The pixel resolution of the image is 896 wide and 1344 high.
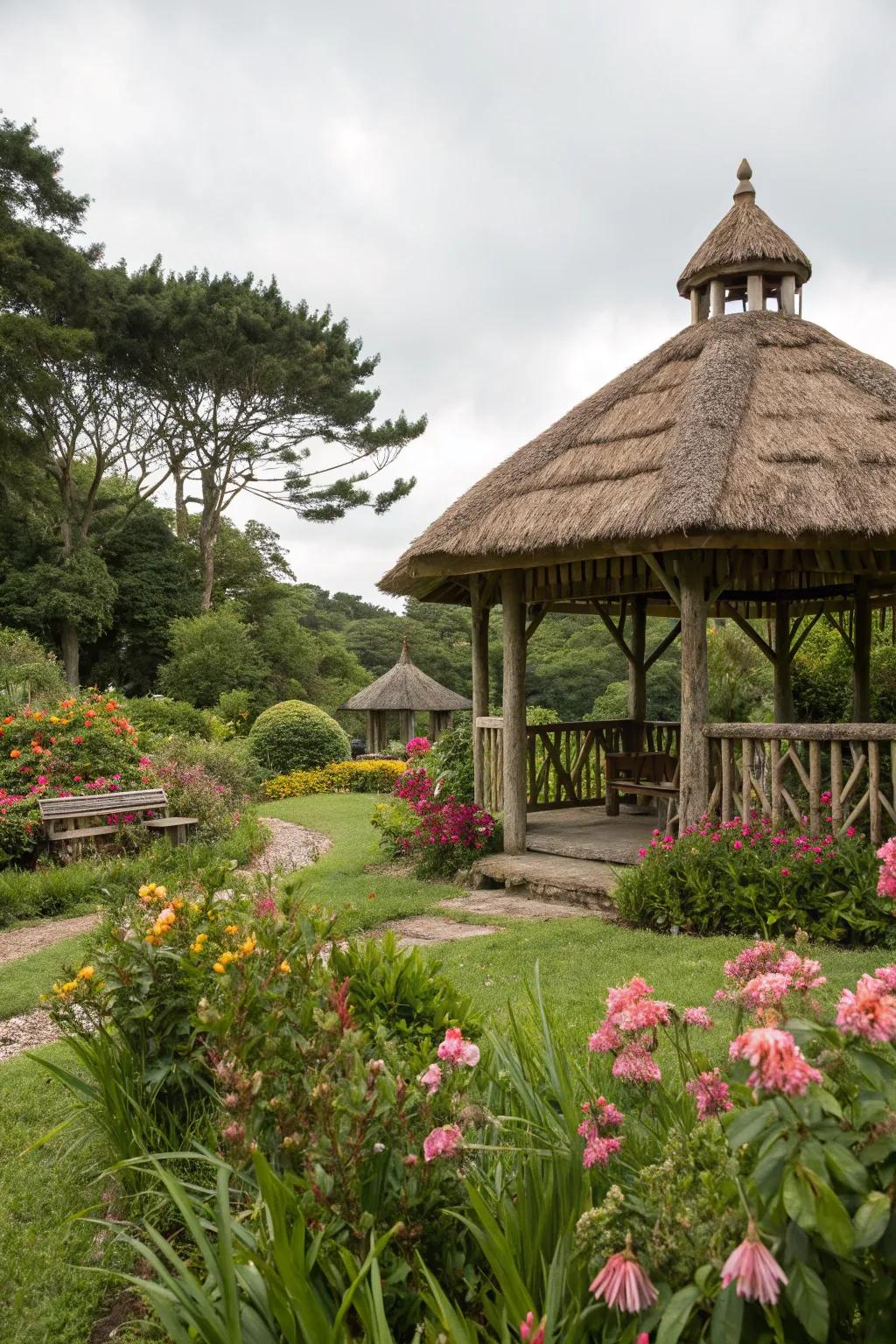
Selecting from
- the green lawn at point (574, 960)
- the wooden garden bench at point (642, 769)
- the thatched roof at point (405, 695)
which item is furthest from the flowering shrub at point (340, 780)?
the green lawn at point (574, 960)

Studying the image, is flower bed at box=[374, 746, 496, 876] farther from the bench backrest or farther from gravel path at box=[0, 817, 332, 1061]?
the bench backrest

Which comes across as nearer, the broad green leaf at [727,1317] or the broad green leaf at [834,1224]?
the broad green leaf at [834,1224]

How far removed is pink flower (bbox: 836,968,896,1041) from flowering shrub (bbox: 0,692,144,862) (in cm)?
911

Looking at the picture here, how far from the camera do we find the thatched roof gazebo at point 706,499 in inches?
277

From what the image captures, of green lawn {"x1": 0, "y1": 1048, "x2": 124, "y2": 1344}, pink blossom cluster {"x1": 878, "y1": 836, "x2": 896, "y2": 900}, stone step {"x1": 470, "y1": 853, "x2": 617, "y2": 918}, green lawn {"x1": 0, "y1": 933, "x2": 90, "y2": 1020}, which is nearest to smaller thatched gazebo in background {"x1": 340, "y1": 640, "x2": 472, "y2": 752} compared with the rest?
stone step {"x1": 470, "y1": 853, "x2": 617, "y2": 918}

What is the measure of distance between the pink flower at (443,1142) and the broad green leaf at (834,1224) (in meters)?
0.75

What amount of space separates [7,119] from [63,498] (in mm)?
9805

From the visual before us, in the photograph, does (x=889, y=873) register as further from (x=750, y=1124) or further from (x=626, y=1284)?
(x=626, y=1284)

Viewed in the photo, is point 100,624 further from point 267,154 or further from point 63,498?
point 267,154

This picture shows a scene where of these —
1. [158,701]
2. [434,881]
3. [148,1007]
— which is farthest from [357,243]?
[148,1007]

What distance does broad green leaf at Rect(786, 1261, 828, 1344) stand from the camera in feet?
4.19

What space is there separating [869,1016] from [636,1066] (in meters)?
0.72

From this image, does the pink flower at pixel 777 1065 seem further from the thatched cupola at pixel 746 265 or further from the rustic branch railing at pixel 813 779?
the thatched cupola at pixel 746 265

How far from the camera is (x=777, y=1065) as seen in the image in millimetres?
1288
